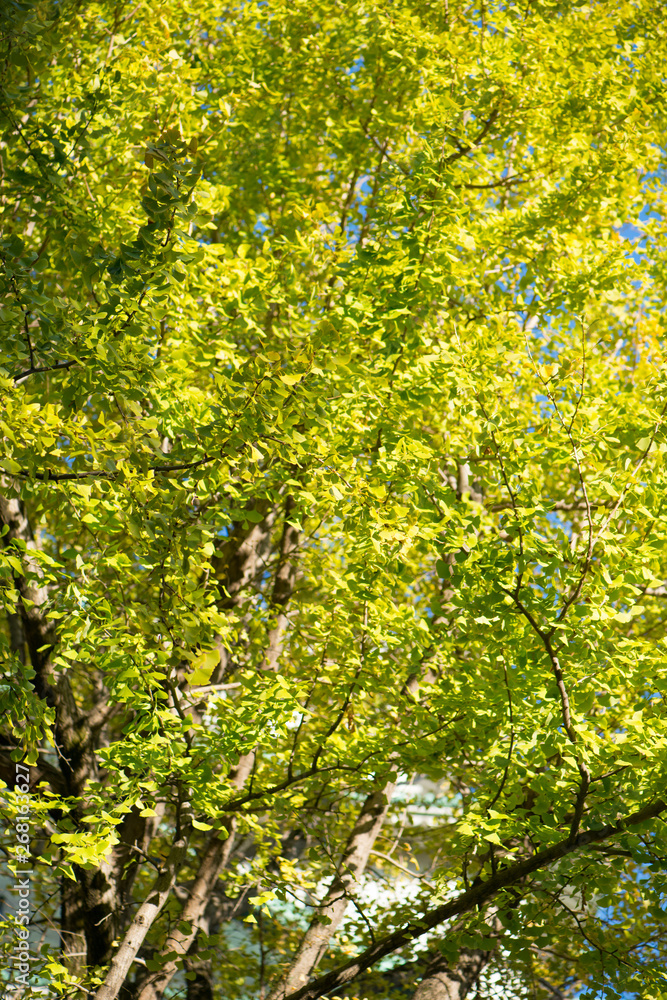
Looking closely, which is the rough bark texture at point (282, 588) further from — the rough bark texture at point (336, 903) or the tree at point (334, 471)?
the rough bark texture at point (336, 903)

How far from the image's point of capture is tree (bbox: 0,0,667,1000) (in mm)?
3330

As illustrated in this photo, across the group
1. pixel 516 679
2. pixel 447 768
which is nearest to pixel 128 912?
pixel 447 768

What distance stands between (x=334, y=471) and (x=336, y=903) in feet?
14.8

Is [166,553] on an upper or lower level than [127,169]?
lower

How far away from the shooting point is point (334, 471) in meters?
3.60

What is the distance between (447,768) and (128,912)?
493 cm

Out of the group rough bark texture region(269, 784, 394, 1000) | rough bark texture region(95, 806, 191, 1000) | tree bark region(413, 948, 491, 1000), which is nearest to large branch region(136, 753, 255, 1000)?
rough bark texture region(269, 784, 394, 1000)

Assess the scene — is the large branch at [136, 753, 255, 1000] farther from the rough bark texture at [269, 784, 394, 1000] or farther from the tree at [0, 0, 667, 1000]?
the rough bark texture at [269, 784, 394, 1000]

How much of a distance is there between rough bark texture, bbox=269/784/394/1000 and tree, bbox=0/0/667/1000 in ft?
0.11

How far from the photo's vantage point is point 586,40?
6879 millimetres

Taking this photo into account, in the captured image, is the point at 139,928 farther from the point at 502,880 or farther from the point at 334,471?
the point at 334,471

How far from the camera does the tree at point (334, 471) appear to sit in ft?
10.9

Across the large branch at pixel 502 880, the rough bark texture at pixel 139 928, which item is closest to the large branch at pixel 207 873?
the rough bark texture at pixel 139 928

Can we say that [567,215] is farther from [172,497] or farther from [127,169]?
[172,497]
